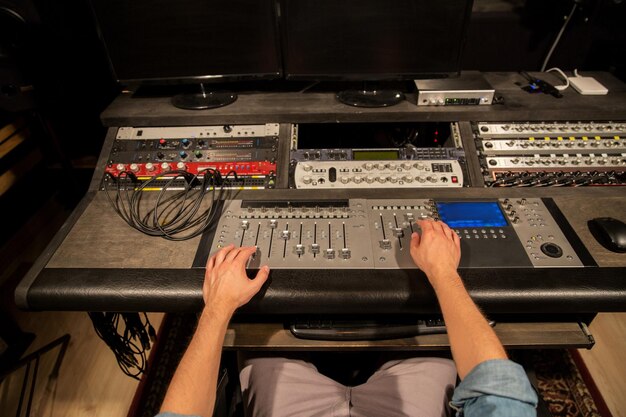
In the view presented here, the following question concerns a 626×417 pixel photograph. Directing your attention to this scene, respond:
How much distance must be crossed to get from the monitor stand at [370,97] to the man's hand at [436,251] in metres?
0.54

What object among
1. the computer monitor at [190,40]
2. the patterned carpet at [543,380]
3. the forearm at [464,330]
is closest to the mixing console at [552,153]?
the forearm at [464,330]

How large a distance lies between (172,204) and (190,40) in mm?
539

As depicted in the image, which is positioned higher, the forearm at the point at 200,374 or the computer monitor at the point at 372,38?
the computer monitor at the point at 372,38

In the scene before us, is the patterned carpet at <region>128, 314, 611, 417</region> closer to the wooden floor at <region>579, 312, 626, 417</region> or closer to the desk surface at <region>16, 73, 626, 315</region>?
→ the wooden floor at <region>579, 312, 626, 417</region>

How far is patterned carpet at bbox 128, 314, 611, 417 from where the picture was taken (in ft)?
4.99

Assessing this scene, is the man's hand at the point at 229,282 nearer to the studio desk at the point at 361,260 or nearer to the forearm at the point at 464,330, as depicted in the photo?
the studio desk at the point at 361,260

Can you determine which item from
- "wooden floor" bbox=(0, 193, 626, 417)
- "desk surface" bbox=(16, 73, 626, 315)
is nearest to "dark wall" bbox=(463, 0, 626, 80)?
"desk surface" bbox=(16, 73, 626, 315)

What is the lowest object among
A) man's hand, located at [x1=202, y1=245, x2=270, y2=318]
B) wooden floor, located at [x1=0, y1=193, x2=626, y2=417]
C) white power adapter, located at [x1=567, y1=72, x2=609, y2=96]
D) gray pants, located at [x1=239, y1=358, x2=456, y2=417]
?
wooden floor, located at [x1=0, y1=193, x2=626, y2=417]

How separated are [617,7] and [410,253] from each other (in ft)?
4.74

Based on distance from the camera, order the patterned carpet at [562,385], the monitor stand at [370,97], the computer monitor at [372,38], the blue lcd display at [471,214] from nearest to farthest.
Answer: the blue lcd display at [471,214] → the computer monitor at [372,38] → the monitor stand at [370,97] → the patterned carpet at [562,385]

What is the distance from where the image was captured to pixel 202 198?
3.96ft

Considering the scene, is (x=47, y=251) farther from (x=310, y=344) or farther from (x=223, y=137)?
(x=310, y=344)

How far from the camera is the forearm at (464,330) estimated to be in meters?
0.73

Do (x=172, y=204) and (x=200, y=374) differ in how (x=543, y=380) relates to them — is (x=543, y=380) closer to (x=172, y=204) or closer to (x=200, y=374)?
(x=200, y=374)
